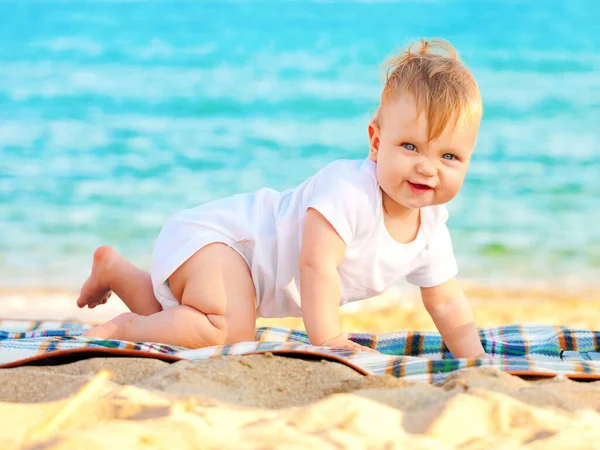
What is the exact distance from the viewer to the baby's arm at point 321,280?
8.03ft

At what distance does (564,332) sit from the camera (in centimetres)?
293

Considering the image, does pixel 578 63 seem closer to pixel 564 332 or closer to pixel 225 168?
pixel 225 168

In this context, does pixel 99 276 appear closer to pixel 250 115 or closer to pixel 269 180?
pixel 269 180

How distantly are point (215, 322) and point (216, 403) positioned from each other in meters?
0.94

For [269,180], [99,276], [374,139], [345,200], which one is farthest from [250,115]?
[345,200]

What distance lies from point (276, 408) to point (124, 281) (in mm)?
1329

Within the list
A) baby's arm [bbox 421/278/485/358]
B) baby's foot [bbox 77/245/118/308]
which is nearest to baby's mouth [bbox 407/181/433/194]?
baby's arm [bbox 421/278/485/358]

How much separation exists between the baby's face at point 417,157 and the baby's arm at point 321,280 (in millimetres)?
243

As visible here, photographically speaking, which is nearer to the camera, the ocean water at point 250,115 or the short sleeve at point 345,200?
the short sleeve at point 345,200

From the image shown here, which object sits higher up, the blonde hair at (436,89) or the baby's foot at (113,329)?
the blonde hair at (436,89)

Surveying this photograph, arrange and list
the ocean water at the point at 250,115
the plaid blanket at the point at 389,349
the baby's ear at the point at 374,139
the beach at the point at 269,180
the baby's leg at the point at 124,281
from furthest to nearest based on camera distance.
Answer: the ocean water at the point at 250,115
the baby's leg at the point at 124,281
the baby's ear at the point at 374,139
the plaid blanket at the point at 389,349
the beach at the point at 269,180

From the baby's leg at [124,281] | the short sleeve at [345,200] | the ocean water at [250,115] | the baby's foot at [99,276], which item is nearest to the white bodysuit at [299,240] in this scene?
the short sleeve at [345,200]

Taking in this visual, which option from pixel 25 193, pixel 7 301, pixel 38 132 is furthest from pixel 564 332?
pixel 38 132

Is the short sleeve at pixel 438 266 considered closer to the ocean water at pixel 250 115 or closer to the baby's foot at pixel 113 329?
the baby's foot at pixel 113 329
